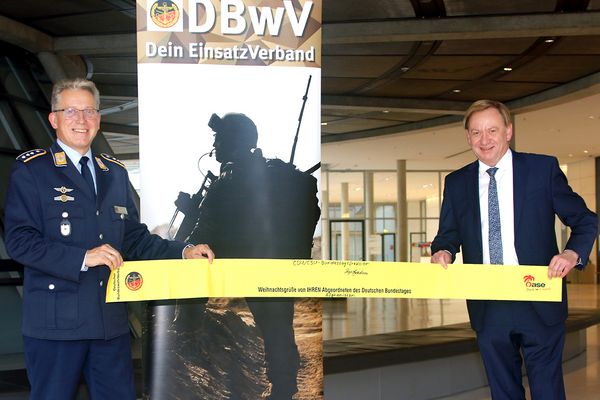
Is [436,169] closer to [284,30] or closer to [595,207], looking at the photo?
[595,207]

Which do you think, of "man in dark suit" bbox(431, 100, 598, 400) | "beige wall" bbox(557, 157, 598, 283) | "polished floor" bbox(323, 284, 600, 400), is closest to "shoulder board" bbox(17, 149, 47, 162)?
"man in dark suit" bbox(431, 100, 598, 400)

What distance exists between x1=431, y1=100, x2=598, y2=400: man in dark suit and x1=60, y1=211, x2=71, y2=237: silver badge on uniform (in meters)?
1.57

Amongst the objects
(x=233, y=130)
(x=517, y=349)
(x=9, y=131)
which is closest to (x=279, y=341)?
(x=233, y=130)

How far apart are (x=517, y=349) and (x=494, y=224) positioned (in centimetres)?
56

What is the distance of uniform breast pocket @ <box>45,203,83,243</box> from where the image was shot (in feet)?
8.82

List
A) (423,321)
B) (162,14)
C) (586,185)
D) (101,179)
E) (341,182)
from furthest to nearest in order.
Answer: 1. (341,182)
2. (586,185)
3. (423,321)
4. (162,14)
5. (101,179)

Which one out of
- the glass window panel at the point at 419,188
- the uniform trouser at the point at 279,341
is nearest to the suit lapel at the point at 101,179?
the uniform trouser at the point at 279,341

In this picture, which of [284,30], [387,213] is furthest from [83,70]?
[387,213]

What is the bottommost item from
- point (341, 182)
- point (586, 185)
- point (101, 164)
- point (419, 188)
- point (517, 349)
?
point (517, 349)

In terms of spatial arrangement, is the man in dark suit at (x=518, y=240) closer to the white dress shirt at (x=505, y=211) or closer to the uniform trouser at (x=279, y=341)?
the white dress shirt at (x=505, y=211)

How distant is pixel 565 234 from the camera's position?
30578 millimetres

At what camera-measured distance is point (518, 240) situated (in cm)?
324

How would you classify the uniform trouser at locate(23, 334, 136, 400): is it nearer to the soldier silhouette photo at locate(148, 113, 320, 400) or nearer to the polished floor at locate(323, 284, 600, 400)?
the soldier silhouette photo at locate(148, 113, 320, 400)

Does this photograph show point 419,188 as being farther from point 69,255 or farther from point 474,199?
point 69,255
